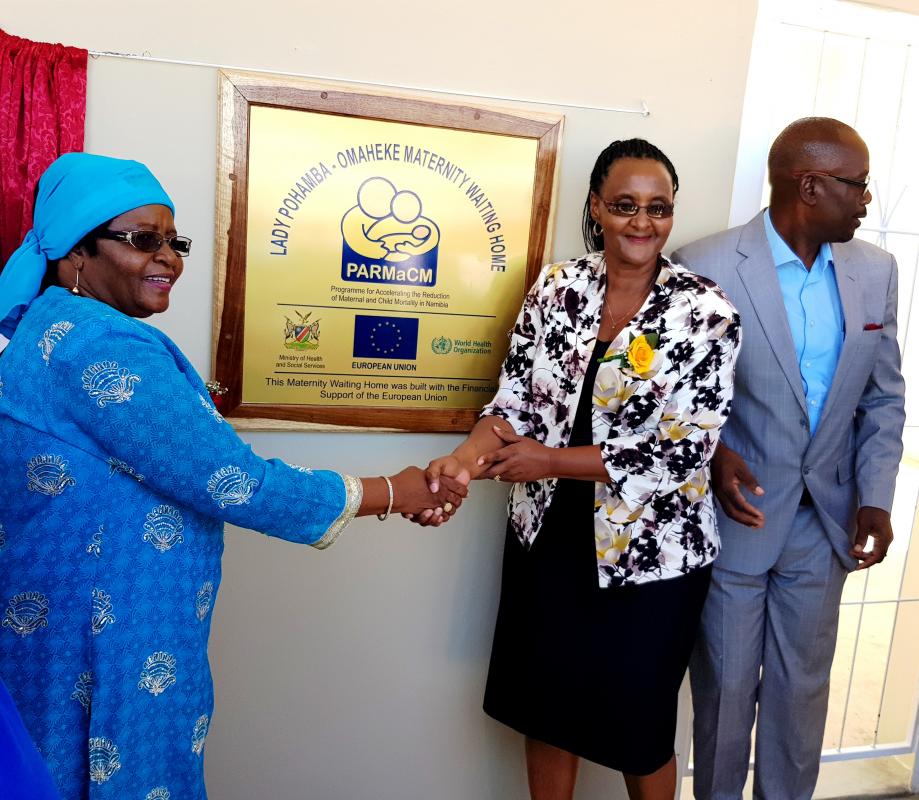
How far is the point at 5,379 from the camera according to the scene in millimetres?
1427

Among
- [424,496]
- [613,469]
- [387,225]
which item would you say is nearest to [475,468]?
[424,496]

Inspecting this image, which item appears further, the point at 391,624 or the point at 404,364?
the point at 391,624

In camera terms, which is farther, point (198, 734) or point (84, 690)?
point (198, 734)

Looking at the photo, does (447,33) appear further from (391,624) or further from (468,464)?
(391,624)

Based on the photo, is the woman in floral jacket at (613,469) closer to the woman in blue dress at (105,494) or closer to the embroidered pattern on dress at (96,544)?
the woman in blue dress at (105,494)

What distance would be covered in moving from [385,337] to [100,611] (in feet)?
3.56

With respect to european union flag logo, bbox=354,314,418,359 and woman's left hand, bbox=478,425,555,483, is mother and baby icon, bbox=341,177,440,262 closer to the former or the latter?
european union flag logo, bbox=354,314,418,359

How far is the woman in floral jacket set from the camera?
6.61 ft

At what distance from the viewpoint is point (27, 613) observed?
56.7 inches

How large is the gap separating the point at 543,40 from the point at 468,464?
114 centimetres

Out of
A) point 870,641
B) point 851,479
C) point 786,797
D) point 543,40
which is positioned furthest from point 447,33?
point 870,641

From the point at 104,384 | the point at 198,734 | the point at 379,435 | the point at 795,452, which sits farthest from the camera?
the point at 379,435

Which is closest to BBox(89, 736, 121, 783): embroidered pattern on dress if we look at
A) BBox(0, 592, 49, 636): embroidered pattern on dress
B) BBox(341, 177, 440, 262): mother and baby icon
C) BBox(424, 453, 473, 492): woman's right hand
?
BBox(0, 592, 49, 636): embroidered pattern on dress

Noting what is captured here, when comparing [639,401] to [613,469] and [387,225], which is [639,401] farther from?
[387,225]
